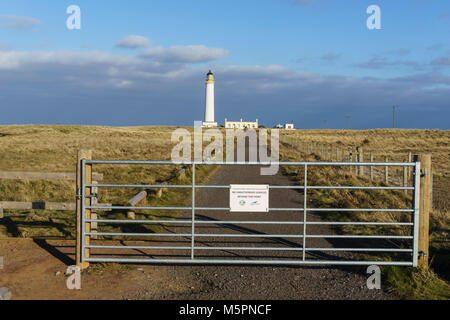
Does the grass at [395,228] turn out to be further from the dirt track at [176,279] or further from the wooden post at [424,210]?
the dirt track at [176,279]

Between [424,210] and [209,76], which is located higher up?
[209,76]

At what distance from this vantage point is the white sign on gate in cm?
687

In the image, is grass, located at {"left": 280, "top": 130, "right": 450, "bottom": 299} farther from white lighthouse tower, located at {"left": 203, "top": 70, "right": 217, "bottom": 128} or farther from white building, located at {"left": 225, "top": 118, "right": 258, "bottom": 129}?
white building, located at {"left": 225, "top": 118, "right": 258, "bottom": 129}

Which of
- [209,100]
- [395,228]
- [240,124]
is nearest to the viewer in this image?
[395,228]

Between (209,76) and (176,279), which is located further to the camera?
(209,76)

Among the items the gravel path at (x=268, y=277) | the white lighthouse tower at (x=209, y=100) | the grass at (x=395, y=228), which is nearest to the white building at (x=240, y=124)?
the white lighthouse tower at (x=209, y=100)

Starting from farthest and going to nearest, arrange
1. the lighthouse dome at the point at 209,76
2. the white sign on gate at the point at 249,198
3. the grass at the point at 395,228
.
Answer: the lighthouse dome at the point at 209,76 < the white sign on gate at the point at 249,198 < the grass at the point at 395,228

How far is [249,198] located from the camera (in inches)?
272

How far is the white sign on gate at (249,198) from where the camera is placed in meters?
6.87

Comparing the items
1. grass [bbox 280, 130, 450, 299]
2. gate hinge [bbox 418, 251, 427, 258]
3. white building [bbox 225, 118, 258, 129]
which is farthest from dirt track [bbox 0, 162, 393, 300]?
white building [bbox 225, 118, 258, 129]

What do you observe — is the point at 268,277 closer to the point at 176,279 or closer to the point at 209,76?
the point at 176,279

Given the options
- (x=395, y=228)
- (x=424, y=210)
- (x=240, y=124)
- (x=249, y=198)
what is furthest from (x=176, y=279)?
(x=240, y=124)

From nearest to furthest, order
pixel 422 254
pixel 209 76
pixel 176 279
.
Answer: pixel 176 279 → pixel 422 254 → pixel 209 76
